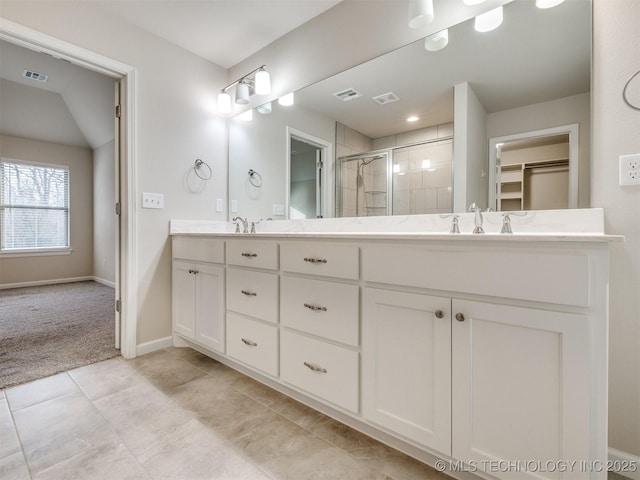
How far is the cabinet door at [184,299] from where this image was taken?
2152mm

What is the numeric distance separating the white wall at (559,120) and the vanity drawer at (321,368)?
1.18m

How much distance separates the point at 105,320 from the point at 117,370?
1.38 metres

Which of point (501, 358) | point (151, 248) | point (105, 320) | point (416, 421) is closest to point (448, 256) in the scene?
point (501, 358)

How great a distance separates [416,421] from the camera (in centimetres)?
111

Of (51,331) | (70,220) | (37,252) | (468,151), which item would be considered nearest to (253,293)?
(468,151)

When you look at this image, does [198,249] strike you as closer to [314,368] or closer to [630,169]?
[314,368]

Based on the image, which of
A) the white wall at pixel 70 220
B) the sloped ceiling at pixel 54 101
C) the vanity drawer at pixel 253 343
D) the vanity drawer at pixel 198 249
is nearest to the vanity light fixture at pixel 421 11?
the vanity drawer at pixel 198 249

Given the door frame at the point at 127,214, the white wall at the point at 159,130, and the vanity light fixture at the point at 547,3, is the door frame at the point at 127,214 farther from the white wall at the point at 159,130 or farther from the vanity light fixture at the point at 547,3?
the vanity light fixture at the point at 547,3

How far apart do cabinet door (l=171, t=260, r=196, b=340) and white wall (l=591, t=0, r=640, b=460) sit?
2252 mm

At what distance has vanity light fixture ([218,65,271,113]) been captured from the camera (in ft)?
7.52

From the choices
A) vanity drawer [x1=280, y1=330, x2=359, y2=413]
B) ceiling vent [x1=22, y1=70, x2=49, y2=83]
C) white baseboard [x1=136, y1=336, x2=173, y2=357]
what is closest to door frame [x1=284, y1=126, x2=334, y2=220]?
vanity drawer [x1=280, y1=330, x2=359, y2=413]

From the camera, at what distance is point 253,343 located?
66.8 inches

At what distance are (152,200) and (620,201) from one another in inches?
104

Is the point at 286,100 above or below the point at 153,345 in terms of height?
above
